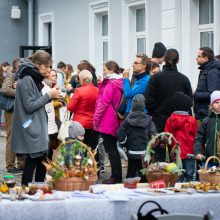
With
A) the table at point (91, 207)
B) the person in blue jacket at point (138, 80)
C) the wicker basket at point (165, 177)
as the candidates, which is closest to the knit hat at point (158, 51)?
the person in blue jacket at point (138, 80)

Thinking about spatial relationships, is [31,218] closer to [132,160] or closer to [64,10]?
[132,160]

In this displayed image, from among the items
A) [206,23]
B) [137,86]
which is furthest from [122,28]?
[137,86]

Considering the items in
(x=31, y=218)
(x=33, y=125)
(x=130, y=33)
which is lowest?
(x=31, y=218)

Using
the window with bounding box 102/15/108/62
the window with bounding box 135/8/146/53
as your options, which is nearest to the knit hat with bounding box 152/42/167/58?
the window with bounding box 135/8/146/53

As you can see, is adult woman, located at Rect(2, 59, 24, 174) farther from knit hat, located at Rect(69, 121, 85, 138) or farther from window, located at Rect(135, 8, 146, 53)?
window, located at Rect(135, 8, 146, 53)

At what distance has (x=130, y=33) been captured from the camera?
59.0 ft

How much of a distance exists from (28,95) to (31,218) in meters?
2.59

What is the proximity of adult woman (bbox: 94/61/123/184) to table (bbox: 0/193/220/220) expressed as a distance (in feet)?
14.6

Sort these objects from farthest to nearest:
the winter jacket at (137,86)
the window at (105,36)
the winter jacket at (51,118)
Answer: the window at (105,36)
the winter jacket at (137,86)
the winter jacket at (51,118)

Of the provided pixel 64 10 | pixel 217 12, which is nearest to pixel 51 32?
pixel 64 10

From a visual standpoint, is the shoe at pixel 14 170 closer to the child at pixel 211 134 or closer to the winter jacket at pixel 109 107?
the winter jacket at pixel 109 107

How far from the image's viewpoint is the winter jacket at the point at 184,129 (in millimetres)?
10062

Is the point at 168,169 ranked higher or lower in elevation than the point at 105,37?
lower

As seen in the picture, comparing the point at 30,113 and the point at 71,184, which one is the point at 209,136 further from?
the point at 71,184
